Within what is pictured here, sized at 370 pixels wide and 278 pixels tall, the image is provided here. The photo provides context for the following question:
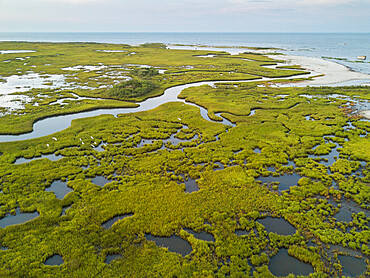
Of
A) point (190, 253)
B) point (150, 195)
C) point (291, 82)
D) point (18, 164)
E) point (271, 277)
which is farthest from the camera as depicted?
point (291, 82)

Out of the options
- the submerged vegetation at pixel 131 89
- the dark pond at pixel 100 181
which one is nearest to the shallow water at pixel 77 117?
the submerged vegetation at pixel 131 89

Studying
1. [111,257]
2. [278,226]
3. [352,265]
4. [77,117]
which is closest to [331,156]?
[278,226]

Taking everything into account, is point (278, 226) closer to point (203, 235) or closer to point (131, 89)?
point (203, 235)

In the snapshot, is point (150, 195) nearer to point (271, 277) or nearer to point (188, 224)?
point (188, 224)

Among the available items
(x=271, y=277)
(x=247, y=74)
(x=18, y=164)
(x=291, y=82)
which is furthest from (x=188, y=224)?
(x=247, y=74)

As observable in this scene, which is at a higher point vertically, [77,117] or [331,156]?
[77,117]
